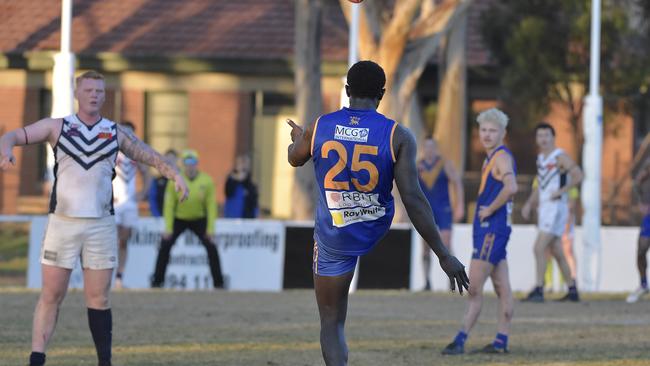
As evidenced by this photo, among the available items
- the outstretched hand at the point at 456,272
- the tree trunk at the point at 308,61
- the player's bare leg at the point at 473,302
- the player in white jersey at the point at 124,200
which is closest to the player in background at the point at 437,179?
the player in white jersey at the point at 124,200

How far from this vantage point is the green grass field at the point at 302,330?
11414 mm

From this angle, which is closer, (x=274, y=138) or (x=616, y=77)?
(x=616, y=77)

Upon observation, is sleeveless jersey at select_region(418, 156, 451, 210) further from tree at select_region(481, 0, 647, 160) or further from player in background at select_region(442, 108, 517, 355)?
tree at select_region(481, 0, 647, 160)

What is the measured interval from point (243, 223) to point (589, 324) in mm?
6743

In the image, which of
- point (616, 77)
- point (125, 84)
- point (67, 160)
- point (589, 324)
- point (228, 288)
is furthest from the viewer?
point (125, 84)

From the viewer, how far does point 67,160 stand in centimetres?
984

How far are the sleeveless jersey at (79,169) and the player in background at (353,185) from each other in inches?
84.0

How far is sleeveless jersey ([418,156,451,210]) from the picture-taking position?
19203 millimetres

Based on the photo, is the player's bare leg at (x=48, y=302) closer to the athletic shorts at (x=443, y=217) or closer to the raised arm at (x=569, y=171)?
the raised arm at (x=569, y=171)

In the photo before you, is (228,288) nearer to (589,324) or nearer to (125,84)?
(589,324)

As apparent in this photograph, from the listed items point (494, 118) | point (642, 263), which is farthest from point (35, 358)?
point (642, 263)

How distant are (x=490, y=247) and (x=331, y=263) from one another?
3.77 m

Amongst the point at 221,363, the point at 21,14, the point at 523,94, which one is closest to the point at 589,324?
the point at 221,363

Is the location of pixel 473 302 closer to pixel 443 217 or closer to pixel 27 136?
pixel 27 136
